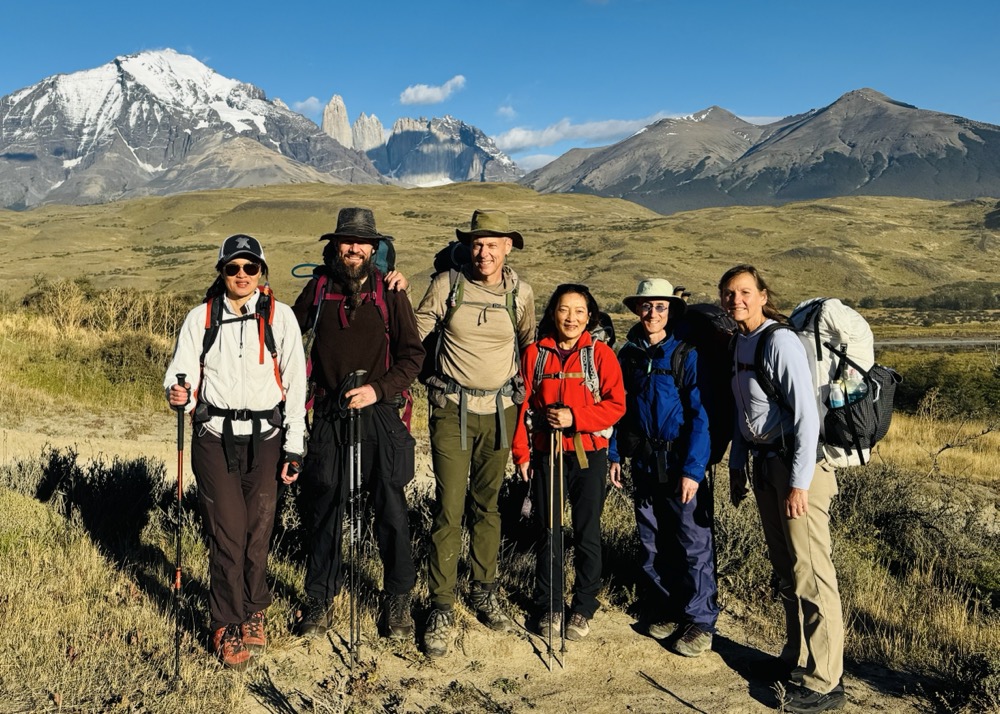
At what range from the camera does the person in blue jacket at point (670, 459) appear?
4117 mm

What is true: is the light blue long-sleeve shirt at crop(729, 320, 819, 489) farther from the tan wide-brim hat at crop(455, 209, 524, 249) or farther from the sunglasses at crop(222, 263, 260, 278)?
the sunglasses at crop(222, 263, 260, 278)

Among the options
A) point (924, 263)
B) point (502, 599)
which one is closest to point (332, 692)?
point (502, 599)

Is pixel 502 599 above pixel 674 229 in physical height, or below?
below

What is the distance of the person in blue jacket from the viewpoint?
4.12 m

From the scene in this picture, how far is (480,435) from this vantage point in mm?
4297

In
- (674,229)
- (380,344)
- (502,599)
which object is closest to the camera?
→ (380,344)

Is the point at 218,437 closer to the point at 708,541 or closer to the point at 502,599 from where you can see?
the point at 502,599

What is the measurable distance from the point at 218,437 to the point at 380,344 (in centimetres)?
98

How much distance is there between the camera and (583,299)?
4.27 metres

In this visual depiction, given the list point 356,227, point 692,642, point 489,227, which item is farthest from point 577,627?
point 356,227

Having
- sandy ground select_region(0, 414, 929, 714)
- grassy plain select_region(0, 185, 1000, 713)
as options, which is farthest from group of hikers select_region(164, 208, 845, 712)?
grassy plain select_region(0, 185, 1000, 713)

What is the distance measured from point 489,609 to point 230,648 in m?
1.49

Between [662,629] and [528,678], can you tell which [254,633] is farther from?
[662,629]

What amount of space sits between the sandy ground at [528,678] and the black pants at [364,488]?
1.18 ft
